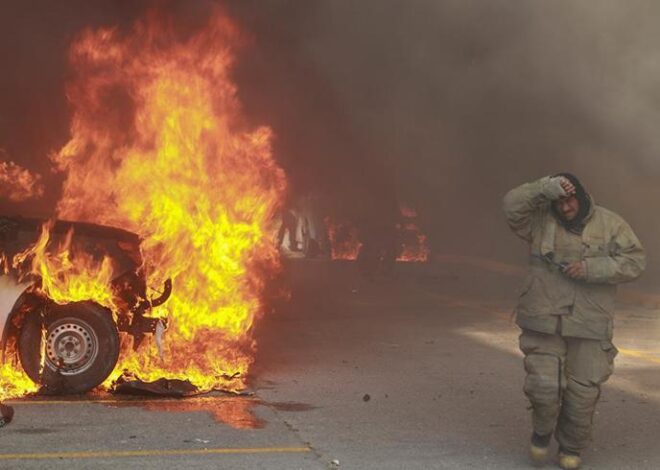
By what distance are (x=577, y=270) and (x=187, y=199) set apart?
409 cm

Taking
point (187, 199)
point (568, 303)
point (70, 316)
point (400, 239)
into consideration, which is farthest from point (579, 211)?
point (400, 239)

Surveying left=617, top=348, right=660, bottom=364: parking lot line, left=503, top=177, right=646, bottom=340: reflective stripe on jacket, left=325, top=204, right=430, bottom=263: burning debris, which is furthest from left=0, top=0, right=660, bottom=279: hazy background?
left=503, top=177, right=646, bottom=340: reflective stripe on jacket

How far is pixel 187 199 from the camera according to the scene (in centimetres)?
854

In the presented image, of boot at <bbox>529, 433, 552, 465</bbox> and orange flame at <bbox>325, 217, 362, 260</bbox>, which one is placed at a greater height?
orange flame at <bbox>325, 217, 362, 260</bbox>

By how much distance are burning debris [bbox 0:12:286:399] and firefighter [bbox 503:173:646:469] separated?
2.82 metres

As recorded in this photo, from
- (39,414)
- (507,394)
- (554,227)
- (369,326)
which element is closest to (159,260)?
(39,414)

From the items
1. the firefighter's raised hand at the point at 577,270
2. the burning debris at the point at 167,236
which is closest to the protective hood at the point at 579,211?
the firefighter's raised hand at the point at 577,270

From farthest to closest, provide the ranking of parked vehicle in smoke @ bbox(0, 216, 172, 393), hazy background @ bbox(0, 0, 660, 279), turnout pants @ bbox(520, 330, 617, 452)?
hazy background @ bbox(0, 0, 660, 279)
parked vehicle in smoke @ bbox(0, 216, 172, 393)
turnout pants @ bbox(520, 330, 617, 452)

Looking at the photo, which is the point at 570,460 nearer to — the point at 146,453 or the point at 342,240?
the point at 146,453

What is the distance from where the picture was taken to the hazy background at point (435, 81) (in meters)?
11.3

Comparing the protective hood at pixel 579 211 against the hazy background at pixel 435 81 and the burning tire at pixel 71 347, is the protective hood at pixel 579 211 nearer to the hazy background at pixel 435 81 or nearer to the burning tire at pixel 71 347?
the burning tire at pixel 71 347

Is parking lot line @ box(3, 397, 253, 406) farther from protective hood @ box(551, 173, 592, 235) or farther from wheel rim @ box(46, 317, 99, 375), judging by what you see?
protective hood @ box(551, 173, 592, 235)

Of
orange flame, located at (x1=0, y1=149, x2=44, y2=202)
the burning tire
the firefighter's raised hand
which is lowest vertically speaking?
the burning tire

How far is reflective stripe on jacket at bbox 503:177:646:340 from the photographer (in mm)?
5324
